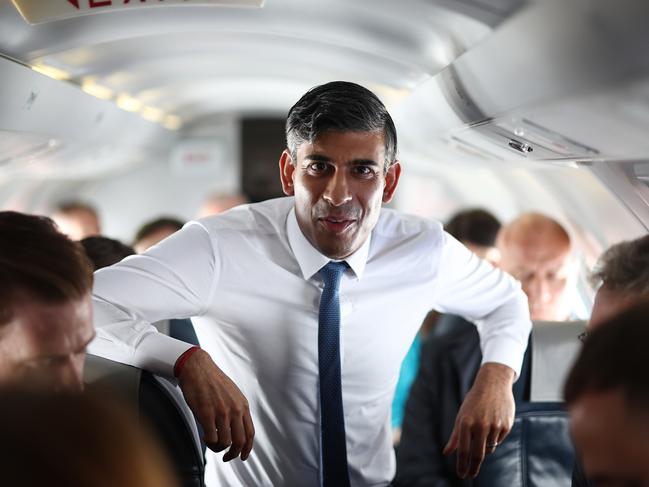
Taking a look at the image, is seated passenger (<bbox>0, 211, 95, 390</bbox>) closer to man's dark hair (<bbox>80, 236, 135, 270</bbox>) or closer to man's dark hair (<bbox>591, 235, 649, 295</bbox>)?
man's dark hair (<bbox>591, 235, 649, 295</bbox>)

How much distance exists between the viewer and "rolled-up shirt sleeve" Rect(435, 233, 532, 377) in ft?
9.56

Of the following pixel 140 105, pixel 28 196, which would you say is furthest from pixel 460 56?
pixel 28 196

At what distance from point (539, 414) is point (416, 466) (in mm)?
487

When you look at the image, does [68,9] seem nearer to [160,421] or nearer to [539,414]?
[160,421]

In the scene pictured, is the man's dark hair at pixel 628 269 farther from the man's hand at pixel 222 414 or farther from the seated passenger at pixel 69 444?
the seated passenger at pixel 69 444

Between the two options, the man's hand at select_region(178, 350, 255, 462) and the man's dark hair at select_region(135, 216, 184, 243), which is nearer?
the man's hand at select_region(178, 350, 255, 462)

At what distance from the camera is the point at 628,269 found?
2.37 meters

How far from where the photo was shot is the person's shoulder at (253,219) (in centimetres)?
277

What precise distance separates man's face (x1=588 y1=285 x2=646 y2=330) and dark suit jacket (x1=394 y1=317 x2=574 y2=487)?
85 centimetres

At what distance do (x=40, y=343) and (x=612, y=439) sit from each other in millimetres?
1148

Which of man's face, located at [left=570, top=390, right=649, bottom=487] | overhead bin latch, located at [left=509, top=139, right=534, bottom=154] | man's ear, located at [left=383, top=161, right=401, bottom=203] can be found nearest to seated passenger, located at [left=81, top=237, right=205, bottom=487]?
man's ear, located at [left=383, top=161, right=401, bottom=203]

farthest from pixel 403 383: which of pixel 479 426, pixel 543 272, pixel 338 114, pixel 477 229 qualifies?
pixel 338 114

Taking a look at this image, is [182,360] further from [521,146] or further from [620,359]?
[521,146]

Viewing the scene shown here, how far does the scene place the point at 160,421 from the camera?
2.34 meters
